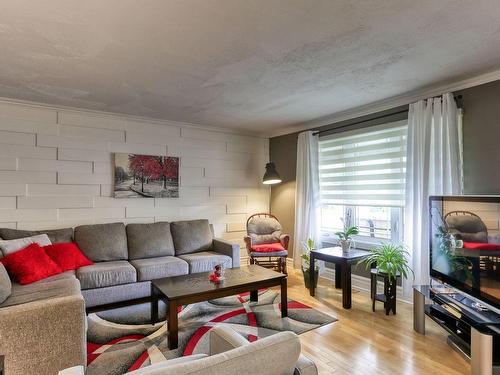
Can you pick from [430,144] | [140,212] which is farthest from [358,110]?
[140,212]

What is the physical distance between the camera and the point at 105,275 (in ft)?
10.9

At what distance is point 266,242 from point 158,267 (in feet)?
6.22

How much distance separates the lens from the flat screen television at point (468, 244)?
2236 millimetres

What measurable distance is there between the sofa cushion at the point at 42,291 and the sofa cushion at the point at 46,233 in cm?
86

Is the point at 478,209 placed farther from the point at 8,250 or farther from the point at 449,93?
the point at 8,250

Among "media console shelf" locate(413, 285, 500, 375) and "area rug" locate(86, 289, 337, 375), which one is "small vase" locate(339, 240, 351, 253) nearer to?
"area rug" locate(86, 289, 337, 375)

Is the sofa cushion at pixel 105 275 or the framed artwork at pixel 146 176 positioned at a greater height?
the framed artwork at pixel 146 176

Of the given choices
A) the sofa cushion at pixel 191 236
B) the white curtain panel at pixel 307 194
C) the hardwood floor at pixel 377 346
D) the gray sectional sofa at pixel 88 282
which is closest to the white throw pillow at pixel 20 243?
the gray sectional sofa at pixel 88 282

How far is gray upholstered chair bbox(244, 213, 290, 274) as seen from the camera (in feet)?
14.8

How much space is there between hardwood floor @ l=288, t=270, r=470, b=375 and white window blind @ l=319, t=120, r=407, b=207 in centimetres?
138

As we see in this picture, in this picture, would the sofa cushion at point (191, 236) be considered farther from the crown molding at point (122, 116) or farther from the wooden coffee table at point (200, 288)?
the crown molding at point (122, 116)

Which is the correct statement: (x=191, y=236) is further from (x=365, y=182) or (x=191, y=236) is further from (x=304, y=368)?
(x=304, y=368)

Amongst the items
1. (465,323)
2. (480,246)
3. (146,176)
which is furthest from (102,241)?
(480,246)

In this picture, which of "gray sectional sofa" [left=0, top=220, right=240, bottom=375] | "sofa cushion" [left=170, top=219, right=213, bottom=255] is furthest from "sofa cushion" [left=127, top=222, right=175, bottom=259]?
"sofa cushion" [left=170, top=219, right=213, bottom=255]
